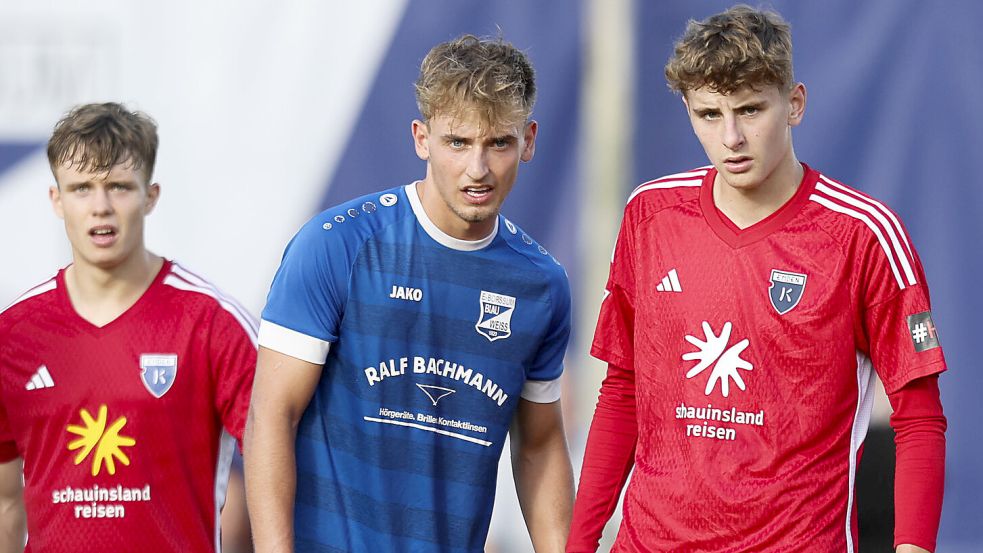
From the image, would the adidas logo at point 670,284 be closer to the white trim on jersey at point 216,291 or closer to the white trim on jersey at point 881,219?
the white trim on jersey at point 881,219

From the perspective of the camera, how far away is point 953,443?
202 inches

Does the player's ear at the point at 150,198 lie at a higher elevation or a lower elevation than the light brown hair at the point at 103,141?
lower

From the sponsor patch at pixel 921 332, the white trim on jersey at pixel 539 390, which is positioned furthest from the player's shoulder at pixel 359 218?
the sponsor patch at pixel 921 332

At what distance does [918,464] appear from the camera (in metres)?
2.82

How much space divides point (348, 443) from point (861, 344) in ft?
3.70

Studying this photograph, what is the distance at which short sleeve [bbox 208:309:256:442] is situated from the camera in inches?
144

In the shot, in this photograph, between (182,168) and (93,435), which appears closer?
(93,435)

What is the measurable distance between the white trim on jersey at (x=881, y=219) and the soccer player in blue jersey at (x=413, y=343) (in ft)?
2.24

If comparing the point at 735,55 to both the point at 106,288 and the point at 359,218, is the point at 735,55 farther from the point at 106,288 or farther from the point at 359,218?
the point at 106,288

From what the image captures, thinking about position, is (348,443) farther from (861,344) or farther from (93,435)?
(861,344)

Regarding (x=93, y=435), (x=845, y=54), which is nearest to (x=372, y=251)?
(x=93, y=435)

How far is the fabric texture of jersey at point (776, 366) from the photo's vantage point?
285cm

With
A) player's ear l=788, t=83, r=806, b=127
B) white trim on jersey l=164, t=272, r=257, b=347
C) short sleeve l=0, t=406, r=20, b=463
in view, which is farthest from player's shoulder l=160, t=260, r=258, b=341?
player's ear l=788, t=83, r=806, b=127

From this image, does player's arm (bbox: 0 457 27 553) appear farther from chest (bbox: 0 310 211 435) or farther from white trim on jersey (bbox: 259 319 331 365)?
white trim on jersey (bbox: 259 319 331 365)
